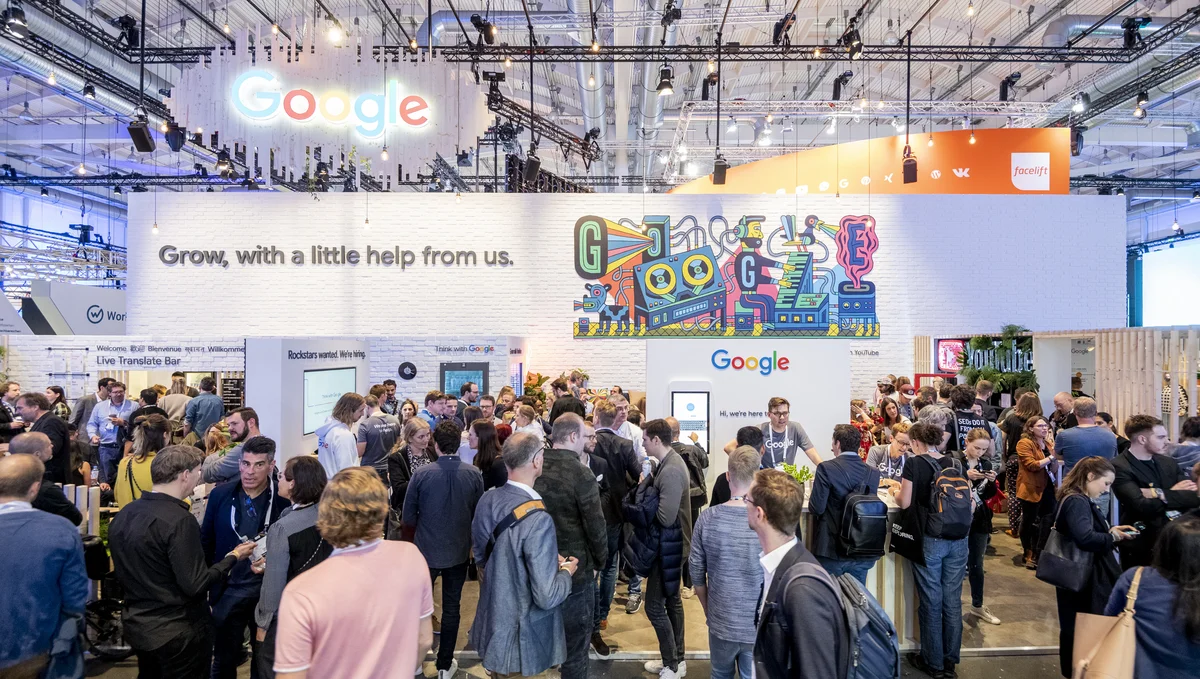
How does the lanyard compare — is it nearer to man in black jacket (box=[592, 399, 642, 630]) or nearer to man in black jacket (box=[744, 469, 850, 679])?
man in black jacket (box=[592, 399, 642, 630])

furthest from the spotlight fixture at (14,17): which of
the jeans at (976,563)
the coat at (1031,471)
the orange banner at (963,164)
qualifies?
the orange banner at (963,164)

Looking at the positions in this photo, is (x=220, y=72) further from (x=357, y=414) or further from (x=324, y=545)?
(x=324, y=545)

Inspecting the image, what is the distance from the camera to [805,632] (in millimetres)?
1804

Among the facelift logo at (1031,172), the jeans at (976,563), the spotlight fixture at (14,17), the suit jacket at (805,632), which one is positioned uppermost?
the spotlight fixture at (14,17)

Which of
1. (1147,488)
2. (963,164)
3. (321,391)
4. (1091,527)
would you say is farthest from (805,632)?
(963,164)

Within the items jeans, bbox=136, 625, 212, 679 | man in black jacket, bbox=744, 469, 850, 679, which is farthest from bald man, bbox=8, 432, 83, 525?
man in black jacket, bbox=744, 469, 850, 679

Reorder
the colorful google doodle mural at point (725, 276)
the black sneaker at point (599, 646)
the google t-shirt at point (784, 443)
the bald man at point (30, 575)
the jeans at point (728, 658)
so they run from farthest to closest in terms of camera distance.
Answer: the colorful google doodle mural at point (725, 276)
the google t-shirt at point (784, 443)
the black sneaker at point (599, 646)
the jeans at point (728, 658)
the bald man at point (30, 575)

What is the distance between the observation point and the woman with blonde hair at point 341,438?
15.1 feet

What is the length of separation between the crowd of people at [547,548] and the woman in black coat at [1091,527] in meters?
0.01

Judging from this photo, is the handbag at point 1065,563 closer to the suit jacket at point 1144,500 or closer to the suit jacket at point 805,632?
the suit jacket at point 1144,500

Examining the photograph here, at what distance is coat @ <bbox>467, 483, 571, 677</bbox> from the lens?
2.63 m

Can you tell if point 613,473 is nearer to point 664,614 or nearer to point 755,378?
point 664,614

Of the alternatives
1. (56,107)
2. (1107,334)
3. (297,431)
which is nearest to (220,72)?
(297,431)

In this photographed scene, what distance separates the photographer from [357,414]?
4805mm
